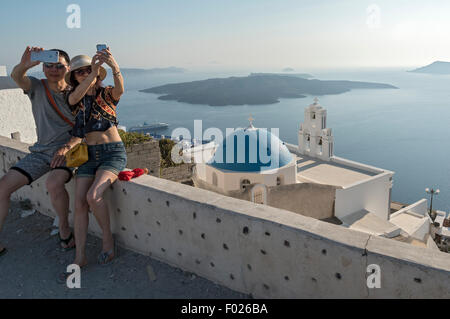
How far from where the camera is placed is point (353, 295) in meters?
2.44

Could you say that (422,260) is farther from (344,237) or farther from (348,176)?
(348,176)

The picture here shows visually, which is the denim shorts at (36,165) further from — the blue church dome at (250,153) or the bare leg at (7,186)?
the blue church dome at (250,153)

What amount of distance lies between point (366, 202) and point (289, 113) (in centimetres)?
10166

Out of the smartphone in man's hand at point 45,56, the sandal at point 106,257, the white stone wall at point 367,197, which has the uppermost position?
the smartphone in man's hand at point 45,56

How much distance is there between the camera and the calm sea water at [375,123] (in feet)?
220

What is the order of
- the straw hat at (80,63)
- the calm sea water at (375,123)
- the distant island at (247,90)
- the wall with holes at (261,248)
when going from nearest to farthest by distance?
the wall with holes at (261,248) < the straw hat at (80,63) < the calm sea water at (375,123) < the distant island at (247,90)

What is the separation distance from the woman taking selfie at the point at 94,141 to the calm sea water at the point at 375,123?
56.4m

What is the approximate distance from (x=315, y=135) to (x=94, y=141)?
726 inches

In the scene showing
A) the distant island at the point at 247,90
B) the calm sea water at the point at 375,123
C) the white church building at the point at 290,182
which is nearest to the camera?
the white church building at the point at 290,182

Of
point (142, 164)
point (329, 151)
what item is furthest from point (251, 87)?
point (142, 164)

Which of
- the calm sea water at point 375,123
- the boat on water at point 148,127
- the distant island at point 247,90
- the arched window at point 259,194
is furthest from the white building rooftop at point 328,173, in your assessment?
the distant island at point 247,90

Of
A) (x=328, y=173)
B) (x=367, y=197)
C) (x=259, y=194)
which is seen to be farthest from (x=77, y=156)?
(x=328, y=173)

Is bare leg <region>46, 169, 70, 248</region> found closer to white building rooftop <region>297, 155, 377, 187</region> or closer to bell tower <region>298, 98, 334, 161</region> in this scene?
white building rooftop <region>297, 155, 377, 187</region>

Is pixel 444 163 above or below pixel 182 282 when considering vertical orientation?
below
